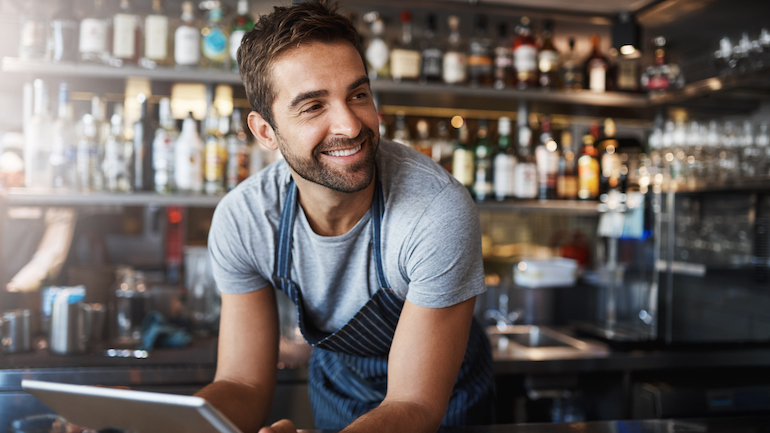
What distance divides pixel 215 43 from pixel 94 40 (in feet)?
1.18

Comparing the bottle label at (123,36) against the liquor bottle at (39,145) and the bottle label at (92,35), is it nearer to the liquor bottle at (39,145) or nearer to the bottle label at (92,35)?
the bottle label at (92,35)

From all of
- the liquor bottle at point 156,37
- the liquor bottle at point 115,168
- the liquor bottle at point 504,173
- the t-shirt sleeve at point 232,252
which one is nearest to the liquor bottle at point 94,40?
the liquor bottle at point 156,37

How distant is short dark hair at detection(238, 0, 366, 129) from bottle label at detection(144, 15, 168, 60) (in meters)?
0.95

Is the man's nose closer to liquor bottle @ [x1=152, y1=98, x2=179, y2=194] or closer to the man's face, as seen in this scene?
the man's face

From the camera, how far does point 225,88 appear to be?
1954mm

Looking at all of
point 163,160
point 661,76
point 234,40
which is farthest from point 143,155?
point 661,76

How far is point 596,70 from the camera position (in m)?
2.14

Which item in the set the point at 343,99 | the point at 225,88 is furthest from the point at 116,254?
the point at 343,99

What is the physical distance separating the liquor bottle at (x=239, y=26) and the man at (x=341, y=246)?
897 millimetres

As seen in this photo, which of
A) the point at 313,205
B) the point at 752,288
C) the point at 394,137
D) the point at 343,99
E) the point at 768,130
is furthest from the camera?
the point at 394,137

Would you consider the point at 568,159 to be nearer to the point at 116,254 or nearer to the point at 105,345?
the point at 105,345

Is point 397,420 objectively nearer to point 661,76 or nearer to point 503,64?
point 503,64

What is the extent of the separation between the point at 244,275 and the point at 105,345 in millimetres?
910

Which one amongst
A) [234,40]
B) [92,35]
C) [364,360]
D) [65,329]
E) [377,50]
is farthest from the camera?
[377,50]
